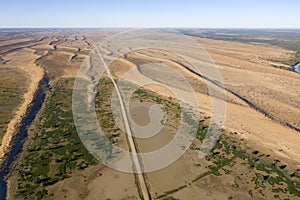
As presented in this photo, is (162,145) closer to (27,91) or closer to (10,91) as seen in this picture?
(27,91)

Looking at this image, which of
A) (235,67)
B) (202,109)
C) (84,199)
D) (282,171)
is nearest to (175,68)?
(235,67)

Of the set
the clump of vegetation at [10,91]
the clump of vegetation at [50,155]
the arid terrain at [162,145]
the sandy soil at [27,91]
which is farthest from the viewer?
the clump of vegetation at [10,91]

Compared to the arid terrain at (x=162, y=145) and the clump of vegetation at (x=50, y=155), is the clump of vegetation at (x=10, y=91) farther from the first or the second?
the clump of vegetation at (x=50, y=155)

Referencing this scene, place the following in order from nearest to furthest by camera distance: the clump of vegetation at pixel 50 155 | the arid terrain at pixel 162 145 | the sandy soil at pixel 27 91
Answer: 1. the arid terrain at pixel 162 145
2. the clump of vegetation at pixel 50 155
3. the sandy soil at pixel 27 91

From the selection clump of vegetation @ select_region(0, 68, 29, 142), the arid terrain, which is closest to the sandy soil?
the arid terrain

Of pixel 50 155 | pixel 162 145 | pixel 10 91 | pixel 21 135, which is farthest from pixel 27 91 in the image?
pixel 162 145

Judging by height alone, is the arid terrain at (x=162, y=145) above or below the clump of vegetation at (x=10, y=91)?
below

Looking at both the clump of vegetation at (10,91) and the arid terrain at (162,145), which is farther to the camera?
the clump of vegetation at (10,91)

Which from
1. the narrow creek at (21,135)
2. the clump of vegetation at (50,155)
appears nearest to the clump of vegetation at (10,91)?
the narrow creek at (21,135)

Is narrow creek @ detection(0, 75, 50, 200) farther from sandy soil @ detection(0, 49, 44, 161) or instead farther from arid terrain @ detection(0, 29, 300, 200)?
sandy soil @ detection(0, 49, 44, 161)

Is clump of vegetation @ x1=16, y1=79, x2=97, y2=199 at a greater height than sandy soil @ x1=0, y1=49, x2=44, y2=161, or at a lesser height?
lesser
